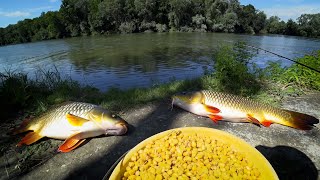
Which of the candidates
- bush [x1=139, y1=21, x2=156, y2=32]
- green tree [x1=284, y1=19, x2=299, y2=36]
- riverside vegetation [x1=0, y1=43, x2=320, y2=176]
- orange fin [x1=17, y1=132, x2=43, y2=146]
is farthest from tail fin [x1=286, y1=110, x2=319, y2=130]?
green tree [x1=284, y1=19, x2=299, y2=36]

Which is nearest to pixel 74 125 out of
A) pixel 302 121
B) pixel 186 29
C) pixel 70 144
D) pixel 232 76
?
pixel 70 144

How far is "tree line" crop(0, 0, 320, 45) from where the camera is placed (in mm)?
47125

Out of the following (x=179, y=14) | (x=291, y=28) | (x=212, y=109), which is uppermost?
(x=179, y=14)

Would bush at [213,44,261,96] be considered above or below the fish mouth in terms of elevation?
above

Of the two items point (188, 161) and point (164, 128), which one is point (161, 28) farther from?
point (188, 161)

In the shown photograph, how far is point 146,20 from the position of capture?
51.2m

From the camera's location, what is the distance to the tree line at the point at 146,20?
47.1 meters

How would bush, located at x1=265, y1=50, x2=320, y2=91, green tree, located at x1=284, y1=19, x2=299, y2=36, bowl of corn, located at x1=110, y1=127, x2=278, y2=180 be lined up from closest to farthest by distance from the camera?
bowl of corn, located at x1=110, y1=127, x2=278, y2=180
bush, located at x1=265, y1=50, x2=320, y2=91
green tree, located at x1=284, y1=19, x2=299, y2=36

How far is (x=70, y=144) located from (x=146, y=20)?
51.2 meters

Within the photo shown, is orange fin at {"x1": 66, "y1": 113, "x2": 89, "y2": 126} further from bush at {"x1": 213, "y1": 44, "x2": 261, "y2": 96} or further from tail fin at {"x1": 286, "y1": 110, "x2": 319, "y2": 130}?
bush at {"x1": 213, "y1": 44, "x2": 261, "y2": 96}

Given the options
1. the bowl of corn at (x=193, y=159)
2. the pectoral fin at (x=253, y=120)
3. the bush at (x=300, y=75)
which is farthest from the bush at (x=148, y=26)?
the bowl of corn at (x=193, y=159)

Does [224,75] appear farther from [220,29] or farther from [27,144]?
[220,29]

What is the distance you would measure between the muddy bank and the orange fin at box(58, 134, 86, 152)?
0.07 m

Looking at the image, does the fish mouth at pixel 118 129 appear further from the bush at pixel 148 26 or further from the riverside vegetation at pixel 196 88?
the bush at pixel 148 26
